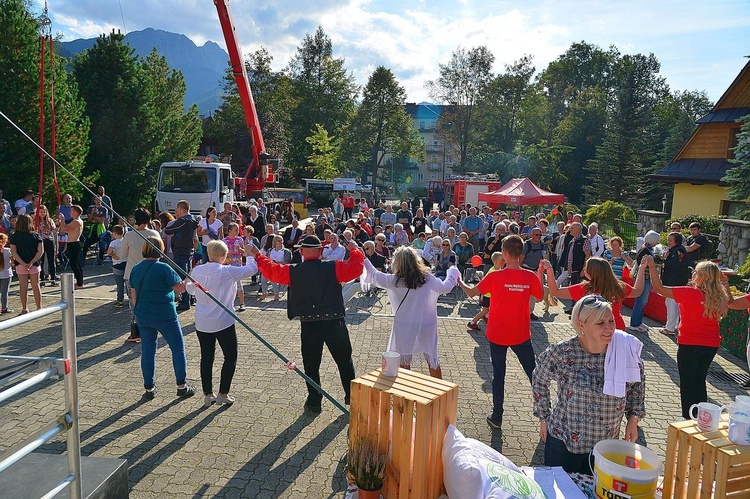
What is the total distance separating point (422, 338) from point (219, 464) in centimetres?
223

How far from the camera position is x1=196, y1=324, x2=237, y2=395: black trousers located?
538cm

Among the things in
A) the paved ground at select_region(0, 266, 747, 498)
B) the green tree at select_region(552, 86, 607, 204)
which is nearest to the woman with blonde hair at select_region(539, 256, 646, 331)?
the paved ground at select_region(0, 266, 747, 498)

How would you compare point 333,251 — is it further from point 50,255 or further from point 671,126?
point 671,126

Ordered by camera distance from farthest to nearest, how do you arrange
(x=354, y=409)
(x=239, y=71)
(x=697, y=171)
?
(x=697, y=171) < (x=239, y=71) < (x=354, y=409)

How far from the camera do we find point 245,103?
20656mm

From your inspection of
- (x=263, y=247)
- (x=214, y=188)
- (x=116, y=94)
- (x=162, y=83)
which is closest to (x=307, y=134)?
(x=162, y=83)

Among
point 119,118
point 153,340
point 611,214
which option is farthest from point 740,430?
point 119,118

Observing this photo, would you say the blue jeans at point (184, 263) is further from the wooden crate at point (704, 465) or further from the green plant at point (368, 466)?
the wooden crate at point (704, 465)

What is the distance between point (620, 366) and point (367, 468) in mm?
1676

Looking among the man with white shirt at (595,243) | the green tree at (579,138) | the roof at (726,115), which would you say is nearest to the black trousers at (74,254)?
the man with white shirt at (595,243)

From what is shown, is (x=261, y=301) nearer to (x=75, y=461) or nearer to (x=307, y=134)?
(x=75, y=461)

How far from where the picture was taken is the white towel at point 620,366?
310 centimetres

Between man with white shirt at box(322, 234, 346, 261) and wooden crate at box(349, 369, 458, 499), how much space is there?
22.3ft

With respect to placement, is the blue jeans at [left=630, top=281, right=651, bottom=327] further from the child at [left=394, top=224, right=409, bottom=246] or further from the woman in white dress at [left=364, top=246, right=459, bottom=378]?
the child at [left=394, top=224, right=409, bottom=246]
